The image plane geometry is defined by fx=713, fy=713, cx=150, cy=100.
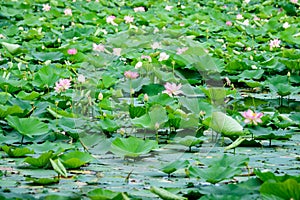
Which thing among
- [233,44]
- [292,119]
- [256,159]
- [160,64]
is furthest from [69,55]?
[256,159]

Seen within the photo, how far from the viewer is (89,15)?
620 cm

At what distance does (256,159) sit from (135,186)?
543 millimetres

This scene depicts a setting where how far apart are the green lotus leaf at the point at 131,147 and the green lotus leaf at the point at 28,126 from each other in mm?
382

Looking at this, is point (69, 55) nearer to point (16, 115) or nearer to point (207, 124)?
point (16, 115)

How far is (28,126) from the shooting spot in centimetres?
270

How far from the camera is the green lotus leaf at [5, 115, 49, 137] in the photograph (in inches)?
105

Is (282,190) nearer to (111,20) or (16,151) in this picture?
(16,151)

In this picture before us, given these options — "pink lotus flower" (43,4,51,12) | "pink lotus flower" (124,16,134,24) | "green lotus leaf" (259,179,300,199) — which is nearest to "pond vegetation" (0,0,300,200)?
"green lotus leaf" (259,179,300,199)

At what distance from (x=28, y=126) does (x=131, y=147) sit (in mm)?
478

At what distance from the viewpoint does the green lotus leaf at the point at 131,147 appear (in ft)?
7.93

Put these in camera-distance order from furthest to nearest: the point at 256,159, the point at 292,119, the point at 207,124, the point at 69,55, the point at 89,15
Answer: the point at 89,15 → the point at 69,55 → the point at 292,119 → the point at 207,124 → the point at 256,159

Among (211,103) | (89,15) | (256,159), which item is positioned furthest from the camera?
(89,15)

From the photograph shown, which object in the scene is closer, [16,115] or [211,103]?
[16,115]

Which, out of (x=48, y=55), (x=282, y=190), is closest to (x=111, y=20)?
(x=48, y=55)
